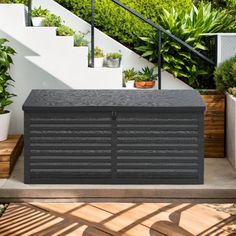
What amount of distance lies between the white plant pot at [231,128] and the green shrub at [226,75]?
0.38 ft

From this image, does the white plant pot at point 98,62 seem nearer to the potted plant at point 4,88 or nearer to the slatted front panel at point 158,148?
the potted plant at point 4,88

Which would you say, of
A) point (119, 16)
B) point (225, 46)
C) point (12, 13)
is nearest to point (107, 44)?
point (119, 16)

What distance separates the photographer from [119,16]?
8836 mm

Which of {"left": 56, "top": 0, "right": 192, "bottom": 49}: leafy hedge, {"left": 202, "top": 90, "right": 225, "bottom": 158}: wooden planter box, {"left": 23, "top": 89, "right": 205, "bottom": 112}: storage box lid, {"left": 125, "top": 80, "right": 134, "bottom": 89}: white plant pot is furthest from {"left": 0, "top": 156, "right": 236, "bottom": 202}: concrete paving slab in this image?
{"left": 56, "top": 0, "right": 192, "bottom": 49}: leafy hedge

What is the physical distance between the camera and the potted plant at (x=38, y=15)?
8188 millimetres

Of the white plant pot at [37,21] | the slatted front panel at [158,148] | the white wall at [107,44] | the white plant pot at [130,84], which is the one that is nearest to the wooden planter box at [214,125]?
the white wall at [107,44]

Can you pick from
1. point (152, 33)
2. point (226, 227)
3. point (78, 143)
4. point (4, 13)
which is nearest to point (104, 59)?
point (152, 33)

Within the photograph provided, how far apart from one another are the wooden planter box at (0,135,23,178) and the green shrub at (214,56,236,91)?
2159mm

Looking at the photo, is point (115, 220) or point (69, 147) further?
point (69, 147)

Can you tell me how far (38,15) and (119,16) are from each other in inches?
41.9

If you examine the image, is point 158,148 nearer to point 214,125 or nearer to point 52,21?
point 214,125

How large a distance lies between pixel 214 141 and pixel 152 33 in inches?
57.7

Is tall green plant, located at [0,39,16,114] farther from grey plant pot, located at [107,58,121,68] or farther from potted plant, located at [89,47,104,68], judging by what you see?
grey plant pot, located at [107,58,121,68]

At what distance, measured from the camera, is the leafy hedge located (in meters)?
8.73
